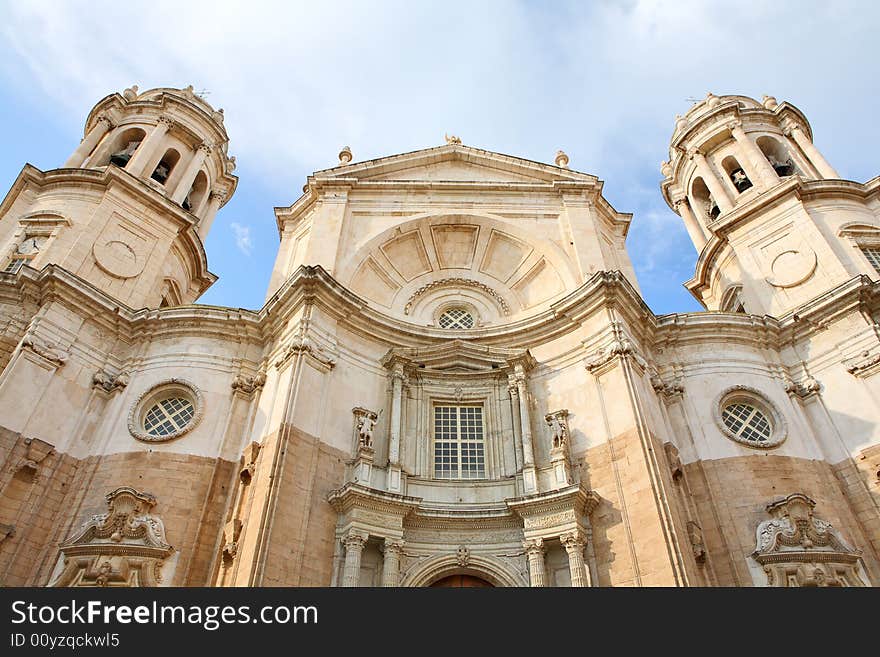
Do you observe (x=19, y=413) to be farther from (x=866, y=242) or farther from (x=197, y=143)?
(x=866, y=242)

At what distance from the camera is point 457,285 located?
1081 inches

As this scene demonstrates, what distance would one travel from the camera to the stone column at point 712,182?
30953mm

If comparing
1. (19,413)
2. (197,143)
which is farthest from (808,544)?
(197,143)

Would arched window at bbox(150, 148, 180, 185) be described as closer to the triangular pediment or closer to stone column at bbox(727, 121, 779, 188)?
the triangular pediment

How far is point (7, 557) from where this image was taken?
16.7 meters

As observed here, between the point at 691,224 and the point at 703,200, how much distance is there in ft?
4.96

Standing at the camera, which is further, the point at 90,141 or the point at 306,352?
the point at 90,141

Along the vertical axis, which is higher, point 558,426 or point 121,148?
point 121,148

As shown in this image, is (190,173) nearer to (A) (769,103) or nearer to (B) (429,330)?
(B) (429,330)

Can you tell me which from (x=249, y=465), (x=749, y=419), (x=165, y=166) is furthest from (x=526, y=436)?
(x=165, y=166)

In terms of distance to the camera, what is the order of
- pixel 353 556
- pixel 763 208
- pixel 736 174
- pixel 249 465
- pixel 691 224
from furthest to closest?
pixel 691 224
pixel 736 174
pixel 763 208
pixel 249 465
pixel 353 556

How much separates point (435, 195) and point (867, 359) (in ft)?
57.0

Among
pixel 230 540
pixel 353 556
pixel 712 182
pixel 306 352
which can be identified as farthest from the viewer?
pixel 712 182

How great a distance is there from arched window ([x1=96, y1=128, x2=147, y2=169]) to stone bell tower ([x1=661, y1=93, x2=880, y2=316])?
28169 millimetres
